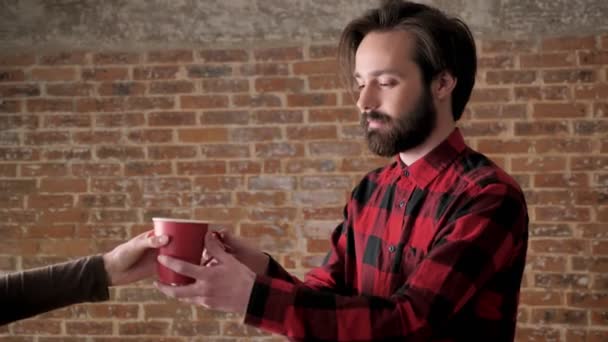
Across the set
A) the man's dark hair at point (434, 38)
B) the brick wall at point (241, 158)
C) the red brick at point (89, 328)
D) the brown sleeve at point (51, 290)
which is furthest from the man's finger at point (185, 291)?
the red brick at point (89, 328)

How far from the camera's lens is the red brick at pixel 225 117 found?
339 cm

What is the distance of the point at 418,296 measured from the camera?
1.27 meters

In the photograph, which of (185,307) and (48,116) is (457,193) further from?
(48,116)

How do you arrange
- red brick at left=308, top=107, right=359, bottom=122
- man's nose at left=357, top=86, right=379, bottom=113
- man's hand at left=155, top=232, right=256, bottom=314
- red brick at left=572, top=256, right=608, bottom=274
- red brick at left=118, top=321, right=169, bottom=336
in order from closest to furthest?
man's hand at left=155, top=232, right=256, bottom=314 < man's nose at left=357, top=86, right=379, bottom=113 < red brick at left=572, top=256, right=608, bottom=274 < red brick at left=308, top=107, right=359, bottom=122 < red brick at left=118, top=321, right=169, bottom=336

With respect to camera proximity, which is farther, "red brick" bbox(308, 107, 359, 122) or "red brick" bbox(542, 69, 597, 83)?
"red brick" bbox(308, 107, 359, 122)

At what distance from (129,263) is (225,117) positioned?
6.19ft

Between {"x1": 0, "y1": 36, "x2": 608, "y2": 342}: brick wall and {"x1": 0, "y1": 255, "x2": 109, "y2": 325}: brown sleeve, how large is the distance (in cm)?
171

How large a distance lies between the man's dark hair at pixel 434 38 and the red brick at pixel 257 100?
1.67 metres

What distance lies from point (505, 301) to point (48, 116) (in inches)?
107

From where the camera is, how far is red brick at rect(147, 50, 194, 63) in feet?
11.2

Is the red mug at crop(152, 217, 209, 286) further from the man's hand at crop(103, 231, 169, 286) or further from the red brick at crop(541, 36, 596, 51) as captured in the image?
the red brick at crop(541, 36, 596, 51)

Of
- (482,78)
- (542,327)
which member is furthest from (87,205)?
(542,327)

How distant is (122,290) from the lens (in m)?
3.46

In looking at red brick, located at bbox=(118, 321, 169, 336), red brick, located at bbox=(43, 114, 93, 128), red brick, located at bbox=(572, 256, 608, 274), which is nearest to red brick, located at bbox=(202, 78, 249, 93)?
red brick, located at bbox=(43, 114, 93, 128)
